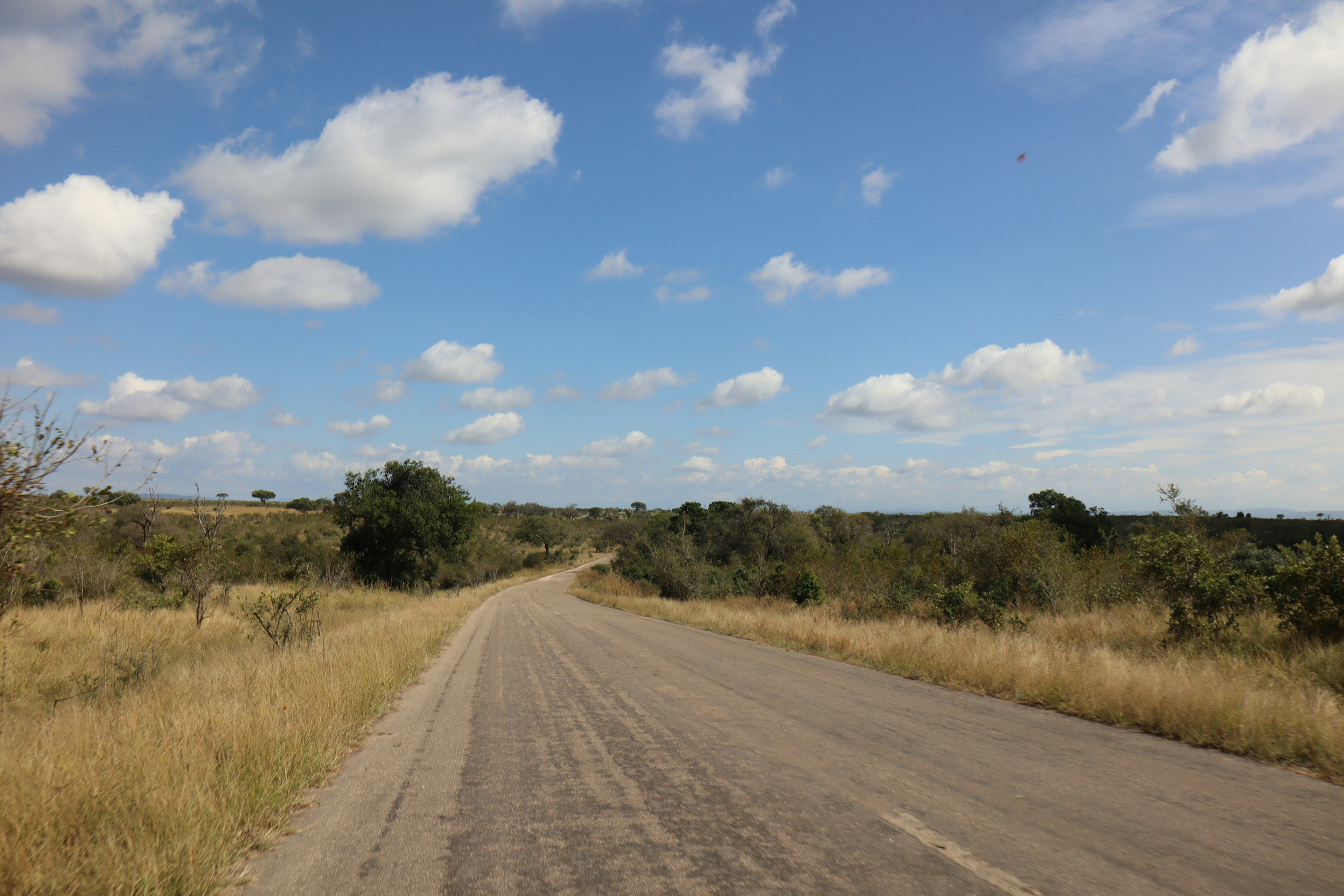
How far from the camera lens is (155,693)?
26.1 feet

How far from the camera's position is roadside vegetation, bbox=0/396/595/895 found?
3.78 metres

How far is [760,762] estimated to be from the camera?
226 inches

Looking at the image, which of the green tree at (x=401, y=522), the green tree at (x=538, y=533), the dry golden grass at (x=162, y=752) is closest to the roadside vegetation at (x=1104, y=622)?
the dry golden grass at (x=162, y=752)

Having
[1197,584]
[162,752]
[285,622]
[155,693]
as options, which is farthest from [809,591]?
[162,752]

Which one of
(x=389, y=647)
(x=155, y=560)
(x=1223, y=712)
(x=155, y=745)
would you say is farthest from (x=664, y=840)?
(x=155, y=560)

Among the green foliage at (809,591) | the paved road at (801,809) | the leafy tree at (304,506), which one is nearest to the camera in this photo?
the paved road at (801,809)

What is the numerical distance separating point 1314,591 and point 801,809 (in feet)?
33.9

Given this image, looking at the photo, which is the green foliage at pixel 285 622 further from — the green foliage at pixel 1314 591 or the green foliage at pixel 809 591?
the green foliage at pixel 809 591

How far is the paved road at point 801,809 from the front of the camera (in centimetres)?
356

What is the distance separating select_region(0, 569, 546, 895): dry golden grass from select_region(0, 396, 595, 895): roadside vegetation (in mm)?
16

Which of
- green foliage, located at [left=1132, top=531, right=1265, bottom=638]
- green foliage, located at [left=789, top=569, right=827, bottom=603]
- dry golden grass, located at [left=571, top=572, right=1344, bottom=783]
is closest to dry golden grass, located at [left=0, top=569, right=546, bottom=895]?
dry golden grass, located at [left=571, top=572, right=1344, bottom=783]

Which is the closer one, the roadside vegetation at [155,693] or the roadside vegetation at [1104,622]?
the roadside vegetation at [155,693]

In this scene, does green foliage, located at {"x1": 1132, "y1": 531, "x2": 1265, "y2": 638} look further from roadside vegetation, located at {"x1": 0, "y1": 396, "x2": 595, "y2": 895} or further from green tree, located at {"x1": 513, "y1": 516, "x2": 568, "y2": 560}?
green tree, located at {"x1": 513, "y1": 516, "x2": 568, "y2": 560}

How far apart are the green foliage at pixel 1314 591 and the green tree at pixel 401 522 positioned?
42661 millimetres
